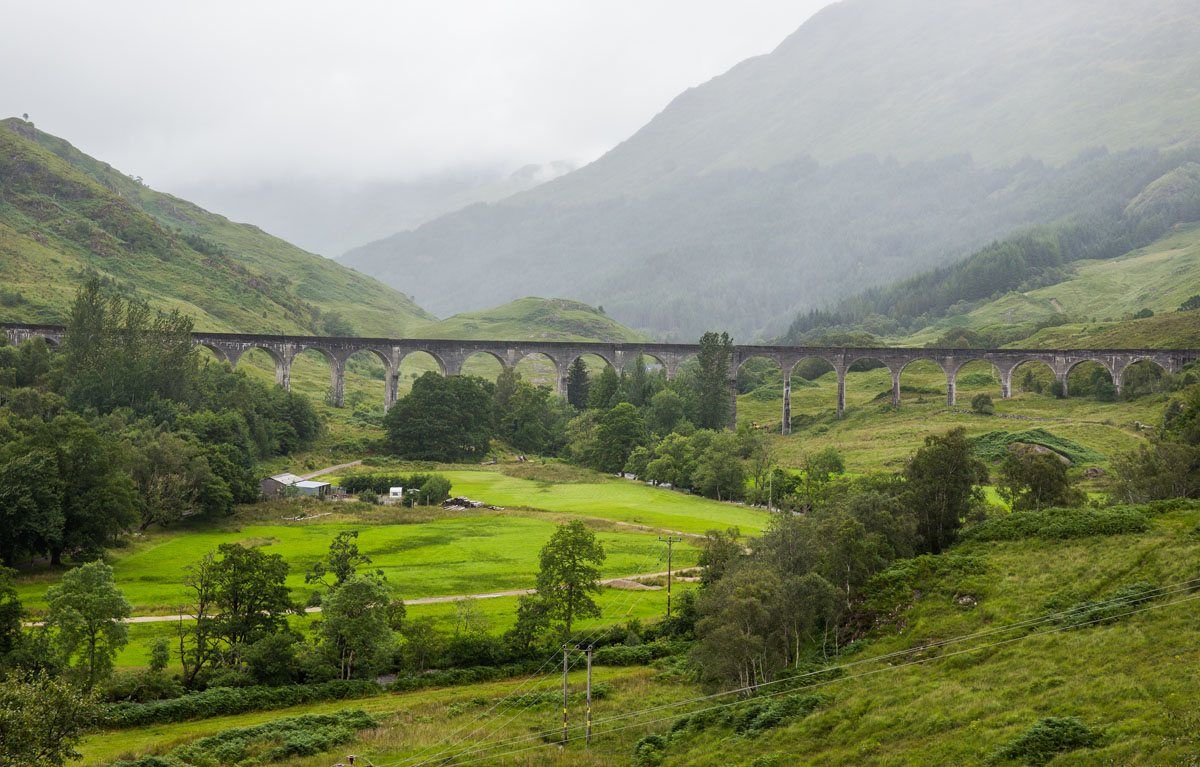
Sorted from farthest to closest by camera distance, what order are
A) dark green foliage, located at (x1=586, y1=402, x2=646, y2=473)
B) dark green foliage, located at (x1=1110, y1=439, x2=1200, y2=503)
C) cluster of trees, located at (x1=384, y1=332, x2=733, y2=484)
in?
cluster of trees, located at (x1=384, y1=332, x2=733, y2=484)
dark green foliage, located at (x1=586, y1=402, x2=646, y2=473)
dark green foliage, located at (x1=1110, y1=439, x2=1200, y2=503)

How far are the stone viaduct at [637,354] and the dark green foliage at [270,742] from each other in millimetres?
85725

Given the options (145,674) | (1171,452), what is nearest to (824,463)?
(1171,452)

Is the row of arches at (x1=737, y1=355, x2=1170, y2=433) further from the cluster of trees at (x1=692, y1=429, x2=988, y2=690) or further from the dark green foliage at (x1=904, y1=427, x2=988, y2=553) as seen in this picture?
the dark green foliage at (x1=904, y1=427, x2=988, y2=553)

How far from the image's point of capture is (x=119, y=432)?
73.2 metres

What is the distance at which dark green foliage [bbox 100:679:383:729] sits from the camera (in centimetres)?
3328

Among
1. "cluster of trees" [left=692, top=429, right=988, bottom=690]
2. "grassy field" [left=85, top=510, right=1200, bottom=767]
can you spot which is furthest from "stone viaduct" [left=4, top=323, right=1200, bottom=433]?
"grassy field" [left=85, top=510, right=1200, bottom=767]

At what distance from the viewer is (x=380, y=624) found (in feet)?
127

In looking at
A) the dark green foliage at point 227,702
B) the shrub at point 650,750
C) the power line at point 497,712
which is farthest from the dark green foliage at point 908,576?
the dark green foliage at point 227,702

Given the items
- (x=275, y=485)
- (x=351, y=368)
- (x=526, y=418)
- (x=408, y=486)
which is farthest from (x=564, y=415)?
(x=351, y=368)

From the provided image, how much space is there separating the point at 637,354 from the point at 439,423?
36741 mm

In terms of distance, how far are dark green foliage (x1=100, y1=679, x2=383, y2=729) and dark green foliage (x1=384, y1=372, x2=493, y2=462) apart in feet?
204

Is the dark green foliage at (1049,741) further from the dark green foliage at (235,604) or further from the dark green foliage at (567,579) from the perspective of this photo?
the dark green foliage at (235,604)

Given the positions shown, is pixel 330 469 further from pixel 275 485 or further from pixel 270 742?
pixel 270 742

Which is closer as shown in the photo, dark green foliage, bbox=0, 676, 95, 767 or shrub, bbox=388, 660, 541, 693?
dark green foliage, bbox=0, 676, 95, 767
